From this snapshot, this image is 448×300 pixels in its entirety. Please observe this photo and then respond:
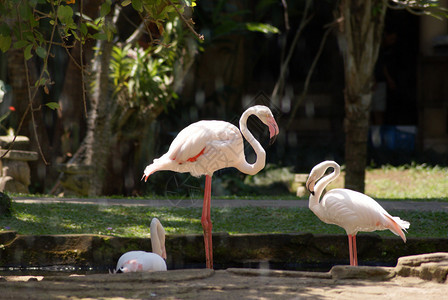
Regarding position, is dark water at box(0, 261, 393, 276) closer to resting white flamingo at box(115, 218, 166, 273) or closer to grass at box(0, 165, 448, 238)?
grass at box(0, 165, 448, 238)

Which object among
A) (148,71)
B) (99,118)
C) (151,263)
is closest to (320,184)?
(151,263)

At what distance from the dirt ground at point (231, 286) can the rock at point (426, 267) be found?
0.04 meters

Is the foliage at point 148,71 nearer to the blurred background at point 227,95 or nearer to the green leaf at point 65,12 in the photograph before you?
the blurred background at point 227,95

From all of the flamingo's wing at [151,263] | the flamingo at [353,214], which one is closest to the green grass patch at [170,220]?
the flamingo at [353,214]

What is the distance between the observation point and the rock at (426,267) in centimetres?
444

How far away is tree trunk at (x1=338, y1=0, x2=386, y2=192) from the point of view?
1014 cm

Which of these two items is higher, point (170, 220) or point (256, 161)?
point (256, 161)

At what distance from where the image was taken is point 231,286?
4.25m

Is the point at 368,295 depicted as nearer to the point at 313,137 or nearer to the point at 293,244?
the point at 293,244

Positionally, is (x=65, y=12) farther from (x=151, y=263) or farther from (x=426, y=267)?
(x=426, y=267)

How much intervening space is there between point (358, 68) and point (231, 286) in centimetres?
677

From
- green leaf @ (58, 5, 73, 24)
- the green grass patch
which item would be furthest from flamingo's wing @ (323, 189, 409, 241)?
green leaf @ (58, 5, 73, 24)

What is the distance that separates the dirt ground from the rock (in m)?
0.04

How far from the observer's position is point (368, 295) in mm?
4098
